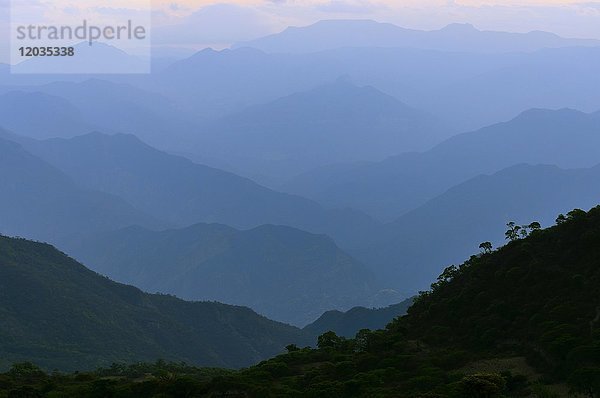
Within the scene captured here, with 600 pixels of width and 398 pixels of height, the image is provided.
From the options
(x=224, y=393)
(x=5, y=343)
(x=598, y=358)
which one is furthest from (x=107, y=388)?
(x=5, y=343)

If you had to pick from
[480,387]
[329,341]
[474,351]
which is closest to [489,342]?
[474,351]

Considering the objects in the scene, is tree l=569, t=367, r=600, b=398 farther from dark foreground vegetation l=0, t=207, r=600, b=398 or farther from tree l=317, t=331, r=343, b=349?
tree l=317, t=331, r=343, b=349

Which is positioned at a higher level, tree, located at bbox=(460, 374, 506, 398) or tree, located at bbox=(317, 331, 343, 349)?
tree, located at bbox=(317, 331, 343, 349)

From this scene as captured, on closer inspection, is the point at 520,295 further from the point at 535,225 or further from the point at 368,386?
the point at 368,386

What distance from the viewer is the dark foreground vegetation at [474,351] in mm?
47312

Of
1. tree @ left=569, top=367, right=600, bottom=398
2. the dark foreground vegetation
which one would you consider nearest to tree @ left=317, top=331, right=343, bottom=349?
the dark foreground vegetation

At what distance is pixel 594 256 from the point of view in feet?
209

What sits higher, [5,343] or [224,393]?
[5,343]

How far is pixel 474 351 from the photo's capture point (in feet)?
192

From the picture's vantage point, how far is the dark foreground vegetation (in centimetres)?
4731

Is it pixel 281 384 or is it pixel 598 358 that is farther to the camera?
pixel 281 384

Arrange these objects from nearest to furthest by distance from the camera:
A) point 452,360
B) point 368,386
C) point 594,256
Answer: point 368,386
point 452,360
point 594,256

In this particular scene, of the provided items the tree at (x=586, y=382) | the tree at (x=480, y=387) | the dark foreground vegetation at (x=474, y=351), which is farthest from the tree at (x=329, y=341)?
the tree at (x=586, y=382)

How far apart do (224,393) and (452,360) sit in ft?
59.4
